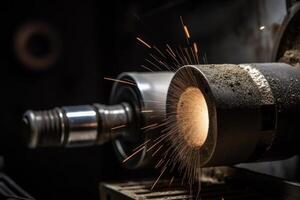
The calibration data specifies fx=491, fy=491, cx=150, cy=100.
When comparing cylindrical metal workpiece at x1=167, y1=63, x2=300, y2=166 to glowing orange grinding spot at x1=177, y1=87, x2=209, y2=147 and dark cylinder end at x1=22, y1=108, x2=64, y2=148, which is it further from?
dark cylinder end at x1=22, y1=108, x2=64, y2=148

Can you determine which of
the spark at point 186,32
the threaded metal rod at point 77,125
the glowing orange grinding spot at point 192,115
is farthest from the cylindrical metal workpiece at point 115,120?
the spark at point 186,32

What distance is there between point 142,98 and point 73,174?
46.0 inches

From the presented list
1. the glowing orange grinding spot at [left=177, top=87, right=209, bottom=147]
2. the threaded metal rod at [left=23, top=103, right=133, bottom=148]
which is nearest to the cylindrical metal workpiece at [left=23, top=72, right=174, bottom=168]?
the threaded metal rod at [left=23, top=103, right=133, bottom=148]

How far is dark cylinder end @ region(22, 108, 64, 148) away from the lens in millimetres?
1299

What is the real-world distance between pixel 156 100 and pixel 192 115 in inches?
8.2

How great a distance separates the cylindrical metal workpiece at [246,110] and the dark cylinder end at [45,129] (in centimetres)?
38

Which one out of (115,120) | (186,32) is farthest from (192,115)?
(186,32)

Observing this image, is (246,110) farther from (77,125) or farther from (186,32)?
(186,32)

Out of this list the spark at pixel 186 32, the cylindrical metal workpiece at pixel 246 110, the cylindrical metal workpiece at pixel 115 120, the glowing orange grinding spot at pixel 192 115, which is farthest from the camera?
the spark at pixel 186 32

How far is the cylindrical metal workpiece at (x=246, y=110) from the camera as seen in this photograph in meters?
0.98

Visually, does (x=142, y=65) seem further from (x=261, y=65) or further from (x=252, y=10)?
Result: (x=261, y=65)

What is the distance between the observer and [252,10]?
1.39 m

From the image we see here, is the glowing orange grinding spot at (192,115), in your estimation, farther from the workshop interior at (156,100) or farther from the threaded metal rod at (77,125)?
the threaded metal rod at (77,125)

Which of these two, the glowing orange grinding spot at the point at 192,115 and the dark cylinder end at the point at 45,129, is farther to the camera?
the dark cylinder end at the point at 45,129
